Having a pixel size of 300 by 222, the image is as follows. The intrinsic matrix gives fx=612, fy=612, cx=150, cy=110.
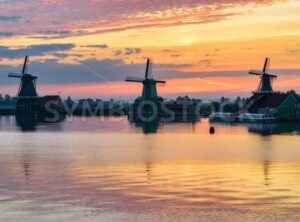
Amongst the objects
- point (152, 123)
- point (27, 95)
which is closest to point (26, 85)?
point (27, 95)

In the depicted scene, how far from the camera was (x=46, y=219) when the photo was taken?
2236cm

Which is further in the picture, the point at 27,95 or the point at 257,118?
the point at 27,95

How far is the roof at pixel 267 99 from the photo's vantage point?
116 m

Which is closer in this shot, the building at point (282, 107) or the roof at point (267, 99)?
the building at point (282, 107)

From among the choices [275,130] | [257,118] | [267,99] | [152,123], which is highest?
[267,99]

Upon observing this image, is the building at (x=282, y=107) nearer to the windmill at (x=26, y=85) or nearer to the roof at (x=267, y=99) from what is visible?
the roof at (x=267, y=99)

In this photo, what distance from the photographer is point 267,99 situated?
12194 centimetres

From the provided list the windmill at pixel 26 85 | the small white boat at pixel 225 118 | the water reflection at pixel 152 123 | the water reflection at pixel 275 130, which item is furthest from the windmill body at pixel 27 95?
the water reflection at pixel 275 130

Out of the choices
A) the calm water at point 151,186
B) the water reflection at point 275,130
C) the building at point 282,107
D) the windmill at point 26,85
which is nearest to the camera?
the calm water at point 151,186

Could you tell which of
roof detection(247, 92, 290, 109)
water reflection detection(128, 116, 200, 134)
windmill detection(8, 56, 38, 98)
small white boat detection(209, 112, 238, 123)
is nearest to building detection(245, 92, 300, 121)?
roof detection(247, 92, 290, 109)

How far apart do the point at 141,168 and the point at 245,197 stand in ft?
40.4

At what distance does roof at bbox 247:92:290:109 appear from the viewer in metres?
116

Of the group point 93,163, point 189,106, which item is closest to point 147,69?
point 189,106

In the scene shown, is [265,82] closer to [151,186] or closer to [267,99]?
[267,99]
